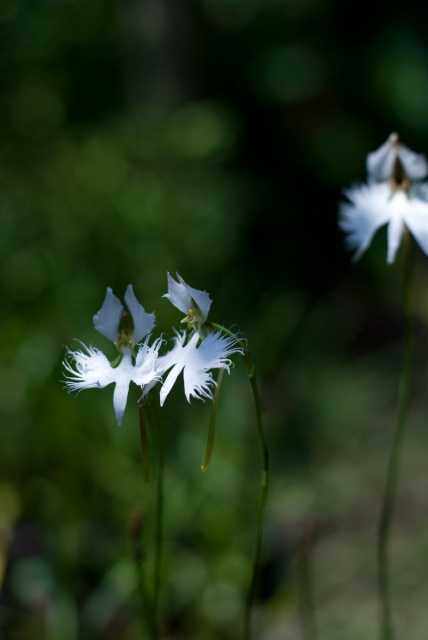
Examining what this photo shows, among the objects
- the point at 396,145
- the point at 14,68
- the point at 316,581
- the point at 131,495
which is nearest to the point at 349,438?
the point at 316,581

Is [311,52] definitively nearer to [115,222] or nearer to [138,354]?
[115,222]

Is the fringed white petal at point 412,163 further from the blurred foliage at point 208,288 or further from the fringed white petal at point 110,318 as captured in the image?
the blurred foliage at point 208,288

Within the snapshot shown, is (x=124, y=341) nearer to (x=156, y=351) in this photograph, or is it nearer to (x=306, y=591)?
(x=156, y=351)

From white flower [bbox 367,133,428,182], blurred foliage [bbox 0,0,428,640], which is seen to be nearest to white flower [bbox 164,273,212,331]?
white flower [bbox 367,133,428,182]

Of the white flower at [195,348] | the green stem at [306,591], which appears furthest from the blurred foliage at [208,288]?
the white flower at [195,348]

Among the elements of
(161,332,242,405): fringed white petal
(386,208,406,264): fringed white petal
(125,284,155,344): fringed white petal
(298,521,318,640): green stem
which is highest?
(386,208,406,264): fringed white petal

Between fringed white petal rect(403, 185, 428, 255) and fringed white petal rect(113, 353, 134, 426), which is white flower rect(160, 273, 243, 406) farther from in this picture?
fringed white petal rect(403, 185, 428, 255)
